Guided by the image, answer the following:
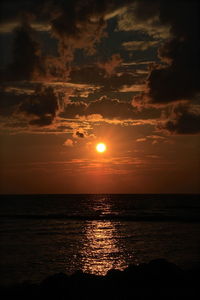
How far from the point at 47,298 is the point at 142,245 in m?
15.7

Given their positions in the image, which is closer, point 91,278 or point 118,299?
point 118,299

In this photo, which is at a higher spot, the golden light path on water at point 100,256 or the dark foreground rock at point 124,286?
the golden light path on water at point 100,256

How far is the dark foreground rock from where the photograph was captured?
13.1m

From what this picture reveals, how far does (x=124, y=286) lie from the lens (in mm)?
13961

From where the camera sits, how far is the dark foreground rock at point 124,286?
516 inches

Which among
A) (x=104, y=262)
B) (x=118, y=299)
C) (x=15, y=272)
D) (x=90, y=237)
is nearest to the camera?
(x=118, y=299)

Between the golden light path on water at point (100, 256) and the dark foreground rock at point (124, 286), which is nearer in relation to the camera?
the dark foreground rock at point (124, 286)

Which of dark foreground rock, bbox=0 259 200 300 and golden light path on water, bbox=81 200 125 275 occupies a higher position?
golden light path on water, bbox=81 200 125 275

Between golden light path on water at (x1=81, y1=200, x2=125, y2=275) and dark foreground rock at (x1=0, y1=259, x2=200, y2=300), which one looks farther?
golden light path on water at (x1=81, y1=200, x2=125, y2=275)

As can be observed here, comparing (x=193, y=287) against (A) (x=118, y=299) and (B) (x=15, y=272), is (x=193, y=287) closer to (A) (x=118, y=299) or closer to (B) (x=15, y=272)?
(A) (x=118, y=299)

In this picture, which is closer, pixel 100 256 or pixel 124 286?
pixel 124 286

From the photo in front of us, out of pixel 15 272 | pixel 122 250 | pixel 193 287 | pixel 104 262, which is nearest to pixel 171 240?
pixel 122 250

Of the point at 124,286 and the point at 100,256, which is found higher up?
the point at 100,256

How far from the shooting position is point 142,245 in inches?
1096
